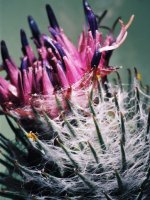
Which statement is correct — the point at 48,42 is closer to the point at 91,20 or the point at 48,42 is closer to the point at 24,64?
the point at 24,64

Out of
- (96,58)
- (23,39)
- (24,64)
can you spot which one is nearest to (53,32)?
(23,39)

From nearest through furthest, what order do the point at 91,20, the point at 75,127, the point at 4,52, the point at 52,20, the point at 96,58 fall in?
the point at 75,127
the point at 96,58
the point at 91,20
the point at 4,52
the point at 52,20

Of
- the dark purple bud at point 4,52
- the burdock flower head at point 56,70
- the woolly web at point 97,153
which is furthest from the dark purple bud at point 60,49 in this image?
the dark purple bud at point 4,52

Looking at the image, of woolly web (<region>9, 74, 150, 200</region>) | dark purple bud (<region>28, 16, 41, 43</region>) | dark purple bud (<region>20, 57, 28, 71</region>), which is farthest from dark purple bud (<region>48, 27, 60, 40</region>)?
woolly web (<region>9, 74, 150, 200</region>)

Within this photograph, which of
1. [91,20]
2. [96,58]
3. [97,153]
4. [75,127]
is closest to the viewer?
[97,153]

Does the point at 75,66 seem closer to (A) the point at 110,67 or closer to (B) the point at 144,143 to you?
(A) the point at 110,67

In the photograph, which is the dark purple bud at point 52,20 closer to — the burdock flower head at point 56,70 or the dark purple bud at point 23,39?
the burdock flower head at point 56,70

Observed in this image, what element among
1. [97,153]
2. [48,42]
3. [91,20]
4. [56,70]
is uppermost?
[91,20]

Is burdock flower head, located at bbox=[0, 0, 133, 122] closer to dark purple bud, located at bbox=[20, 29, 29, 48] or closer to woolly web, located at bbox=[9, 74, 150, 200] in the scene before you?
dark purple bud, located at bbox=[20, 29, 29, 48]
